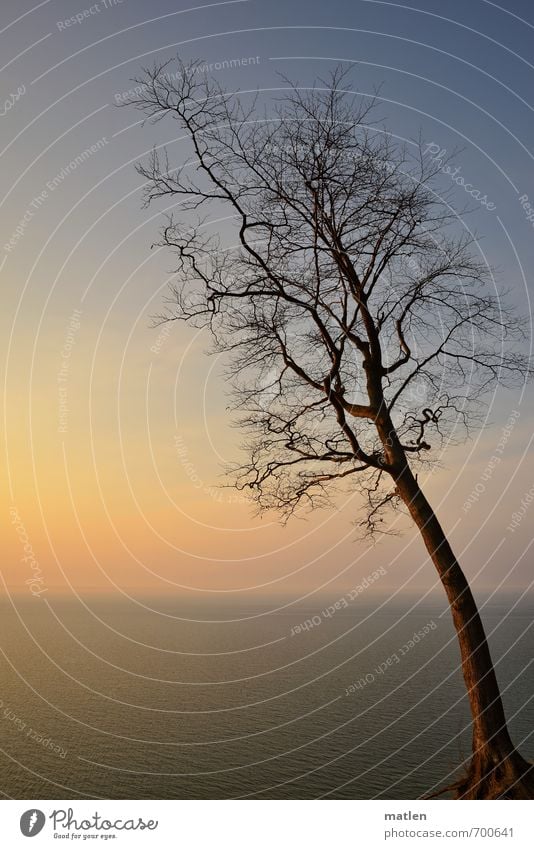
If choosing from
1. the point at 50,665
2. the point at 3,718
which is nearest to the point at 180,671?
the point at 50,665

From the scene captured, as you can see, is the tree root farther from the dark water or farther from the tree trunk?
the dark water

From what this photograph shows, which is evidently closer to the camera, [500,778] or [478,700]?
[500,778]

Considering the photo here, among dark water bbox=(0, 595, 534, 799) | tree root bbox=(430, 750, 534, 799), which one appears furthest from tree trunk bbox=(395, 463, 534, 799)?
dark water bbox=(0, 595, 534, 799)

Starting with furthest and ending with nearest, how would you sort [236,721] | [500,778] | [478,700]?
[236,721]
[478,700]
[500,778]

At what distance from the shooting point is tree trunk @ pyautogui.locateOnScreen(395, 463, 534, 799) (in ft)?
51.1

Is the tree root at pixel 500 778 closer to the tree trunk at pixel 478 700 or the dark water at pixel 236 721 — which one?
the tree trunk at pixel 478 700

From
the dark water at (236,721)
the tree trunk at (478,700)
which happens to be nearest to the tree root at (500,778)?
the tree trunk at (478,700)

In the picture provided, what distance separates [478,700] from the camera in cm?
1585

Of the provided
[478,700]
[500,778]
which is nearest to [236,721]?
[500,778]

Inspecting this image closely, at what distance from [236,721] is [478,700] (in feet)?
121

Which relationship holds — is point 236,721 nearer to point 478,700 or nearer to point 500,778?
point 500,778

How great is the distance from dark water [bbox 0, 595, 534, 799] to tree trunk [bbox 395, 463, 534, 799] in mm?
16310

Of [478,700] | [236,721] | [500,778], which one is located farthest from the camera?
[236,721]

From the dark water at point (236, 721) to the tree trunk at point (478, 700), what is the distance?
16.3m
